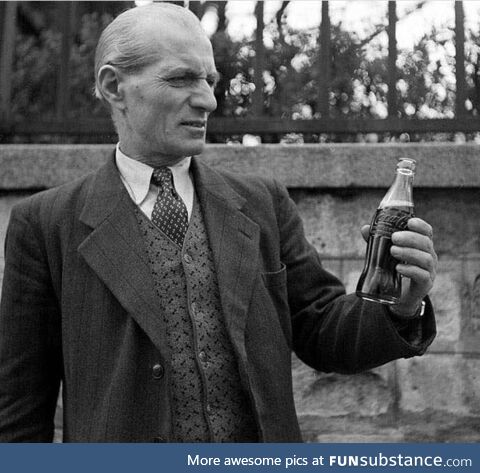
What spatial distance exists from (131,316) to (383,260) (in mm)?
615

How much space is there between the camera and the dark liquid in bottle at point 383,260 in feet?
6.06

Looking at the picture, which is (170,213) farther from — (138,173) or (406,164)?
(406,164)

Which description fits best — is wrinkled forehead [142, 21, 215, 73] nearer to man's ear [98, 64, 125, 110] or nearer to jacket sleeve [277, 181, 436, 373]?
man's ear [98, 64, 125, 110]

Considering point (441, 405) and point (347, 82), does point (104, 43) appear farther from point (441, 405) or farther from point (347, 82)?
point (441, 405)

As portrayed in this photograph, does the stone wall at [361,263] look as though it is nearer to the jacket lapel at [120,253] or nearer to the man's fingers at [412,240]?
the jacket lapel at [120,253]

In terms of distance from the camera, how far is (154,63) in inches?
81.6

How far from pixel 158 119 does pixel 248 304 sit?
0.55 meters

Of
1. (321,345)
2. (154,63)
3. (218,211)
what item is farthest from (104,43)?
(321,345)

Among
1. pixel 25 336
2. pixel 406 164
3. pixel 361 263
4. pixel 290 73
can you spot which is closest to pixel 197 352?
pixel 25 336

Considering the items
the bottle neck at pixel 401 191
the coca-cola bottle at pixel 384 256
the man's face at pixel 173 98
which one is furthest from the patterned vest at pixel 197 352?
the bottle neck at pixel 401 191

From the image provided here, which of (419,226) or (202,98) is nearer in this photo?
(419,226)

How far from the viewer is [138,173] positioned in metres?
2.09

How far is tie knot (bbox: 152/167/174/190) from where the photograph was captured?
206 centimetres

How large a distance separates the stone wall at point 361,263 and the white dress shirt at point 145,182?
2.60 ft
